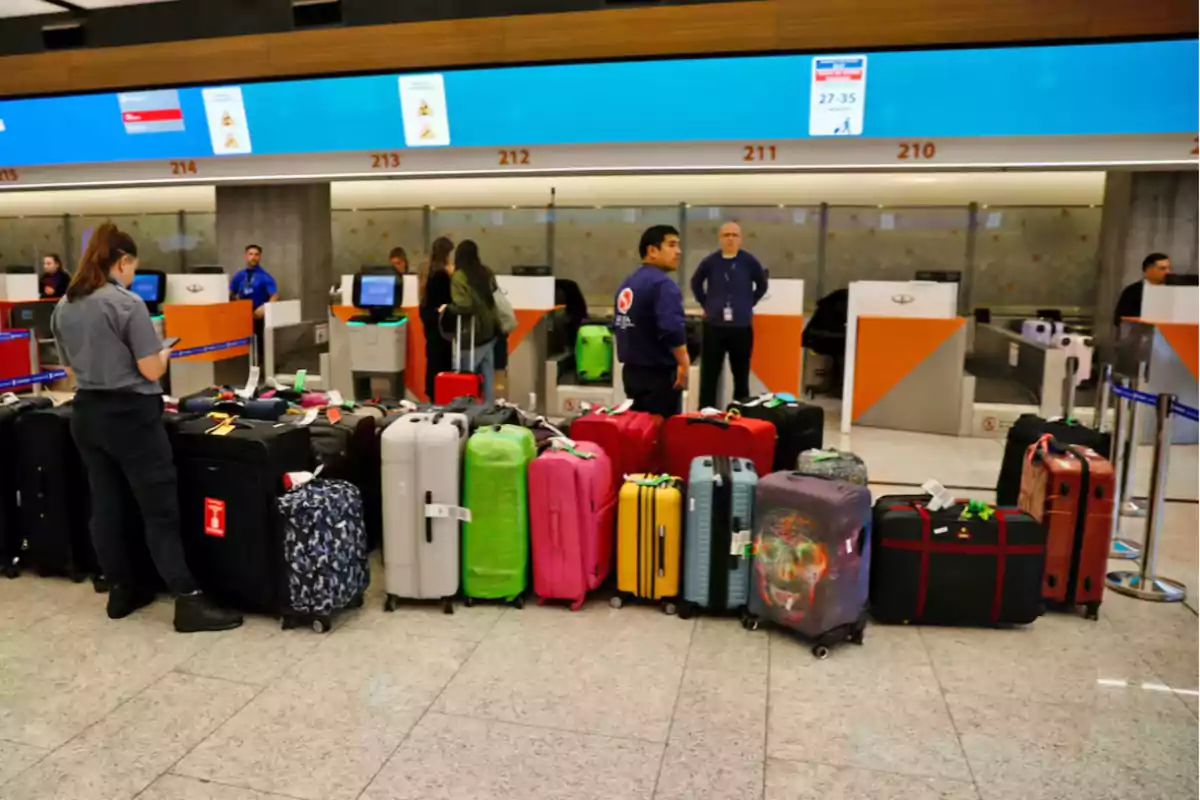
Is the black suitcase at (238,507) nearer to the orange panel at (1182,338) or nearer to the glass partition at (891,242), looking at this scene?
the orange panel at (1182,338)

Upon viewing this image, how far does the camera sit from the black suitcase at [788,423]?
436 centimetres

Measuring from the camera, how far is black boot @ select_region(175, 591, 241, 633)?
3.35 metres

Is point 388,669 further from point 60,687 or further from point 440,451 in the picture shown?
point 60,687

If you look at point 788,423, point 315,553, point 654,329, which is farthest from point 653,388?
point 315,553

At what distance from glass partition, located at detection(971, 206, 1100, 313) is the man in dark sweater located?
4254mm

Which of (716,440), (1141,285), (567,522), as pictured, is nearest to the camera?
(567,522)

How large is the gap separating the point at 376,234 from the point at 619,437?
763 cm

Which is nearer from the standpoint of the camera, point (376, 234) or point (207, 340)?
point (207, 340)

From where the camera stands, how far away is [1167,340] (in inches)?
247

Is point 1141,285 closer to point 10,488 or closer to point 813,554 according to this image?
point 813,554

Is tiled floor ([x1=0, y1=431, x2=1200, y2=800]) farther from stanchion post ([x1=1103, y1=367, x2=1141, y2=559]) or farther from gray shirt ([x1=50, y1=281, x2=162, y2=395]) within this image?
gray shirt ([x1=50, y1=281, x2=162, y2=395])

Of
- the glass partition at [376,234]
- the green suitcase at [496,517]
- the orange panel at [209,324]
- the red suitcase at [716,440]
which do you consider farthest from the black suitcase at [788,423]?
the glass partition at [376,234]

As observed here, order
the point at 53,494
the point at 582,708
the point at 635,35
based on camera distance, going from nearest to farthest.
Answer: the point at 582,708 < the point at 53,494 < the point at 635,35

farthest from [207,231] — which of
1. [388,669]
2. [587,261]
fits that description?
[388,669]
